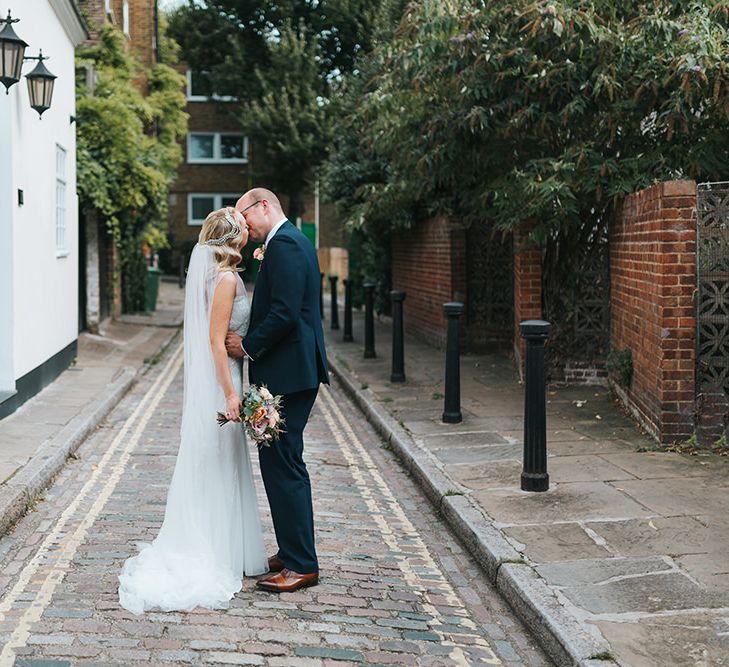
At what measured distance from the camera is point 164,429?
9.80 meters

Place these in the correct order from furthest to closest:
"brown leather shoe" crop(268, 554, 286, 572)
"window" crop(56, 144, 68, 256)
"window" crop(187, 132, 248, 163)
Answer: "window" crop(187, 132, 248, 163) < "window" crop(56, 144, 68, 256) < "brown leather shoe" crop(268, 554, 286, 572)

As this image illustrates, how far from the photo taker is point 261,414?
15.9 ft

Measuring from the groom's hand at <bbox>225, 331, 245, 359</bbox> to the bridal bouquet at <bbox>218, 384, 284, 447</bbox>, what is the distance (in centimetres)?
21

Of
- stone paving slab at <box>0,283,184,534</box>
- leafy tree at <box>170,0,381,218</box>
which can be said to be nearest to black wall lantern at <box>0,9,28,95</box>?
stone paving slab at <box>0,283,184,534</box>

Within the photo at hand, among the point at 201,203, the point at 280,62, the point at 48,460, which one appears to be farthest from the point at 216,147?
the point at 48,460

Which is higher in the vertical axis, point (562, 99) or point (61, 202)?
point (562, 99)

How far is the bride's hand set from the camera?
497 centimetres

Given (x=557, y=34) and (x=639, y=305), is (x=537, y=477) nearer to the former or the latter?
(x=639, y=305)


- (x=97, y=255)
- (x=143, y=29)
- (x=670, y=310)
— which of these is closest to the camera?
(x=670, y=310)

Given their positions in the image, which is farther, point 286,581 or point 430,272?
point 430,272

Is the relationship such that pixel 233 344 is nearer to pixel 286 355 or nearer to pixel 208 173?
pixel 286 355

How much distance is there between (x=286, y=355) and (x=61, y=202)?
30.9 feet

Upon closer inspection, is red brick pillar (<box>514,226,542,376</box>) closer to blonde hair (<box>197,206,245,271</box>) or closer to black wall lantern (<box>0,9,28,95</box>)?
black wall lantern (<box>0,9,28,95</box>)

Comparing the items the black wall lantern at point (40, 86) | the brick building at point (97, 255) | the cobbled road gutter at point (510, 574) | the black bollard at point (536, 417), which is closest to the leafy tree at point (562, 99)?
the black bollard at point (536, 417)
